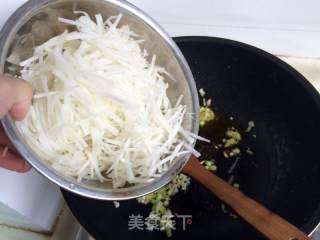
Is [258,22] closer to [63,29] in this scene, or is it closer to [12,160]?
[63,29]

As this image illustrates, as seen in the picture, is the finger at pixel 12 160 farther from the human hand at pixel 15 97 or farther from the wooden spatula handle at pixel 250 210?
the wooden spatula handle at pixel 250 210

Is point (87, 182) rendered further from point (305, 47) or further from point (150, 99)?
point (305, 47)

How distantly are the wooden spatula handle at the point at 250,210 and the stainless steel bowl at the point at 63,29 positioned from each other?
88 millimetres

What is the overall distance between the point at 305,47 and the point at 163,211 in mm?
427

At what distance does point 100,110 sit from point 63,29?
0.14 meters

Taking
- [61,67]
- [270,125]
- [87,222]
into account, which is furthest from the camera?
[270,125]

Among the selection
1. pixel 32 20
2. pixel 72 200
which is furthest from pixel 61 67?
pixel 72 200

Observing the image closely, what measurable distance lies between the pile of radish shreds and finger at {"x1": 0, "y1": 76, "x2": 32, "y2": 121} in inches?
1.5

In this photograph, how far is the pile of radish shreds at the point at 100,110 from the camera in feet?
1.81

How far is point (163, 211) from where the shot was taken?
783 mm

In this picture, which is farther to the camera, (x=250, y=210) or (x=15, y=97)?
(x=250, y=210)

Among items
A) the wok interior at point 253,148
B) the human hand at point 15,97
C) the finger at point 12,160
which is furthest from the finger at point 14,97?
the wok interior at point 253,148

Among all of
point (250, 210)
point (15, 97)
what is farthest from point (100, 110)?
point (250, 210)

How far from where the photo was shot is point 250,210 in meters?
0.66
